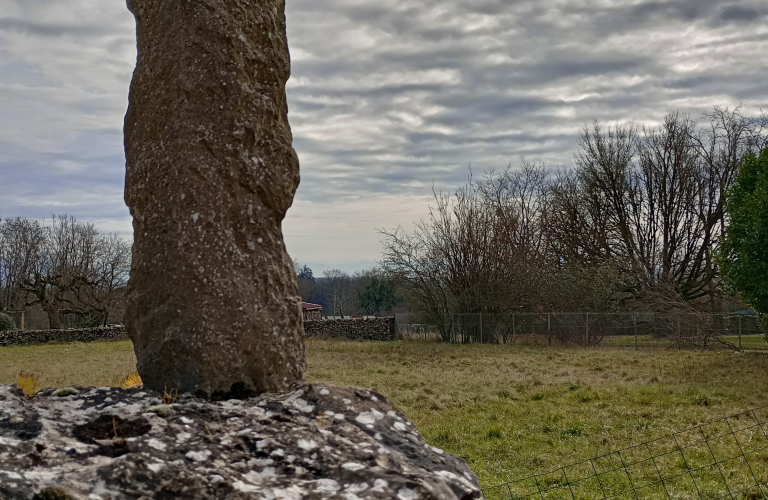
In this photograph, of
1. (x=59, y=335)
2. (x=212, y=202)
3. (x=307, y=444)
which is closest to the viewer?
(x=307, y=444)

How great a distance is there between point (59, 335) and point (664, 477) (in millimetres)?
28770

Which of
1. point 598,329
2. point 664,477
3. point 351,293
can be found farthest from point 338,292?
point 664,477

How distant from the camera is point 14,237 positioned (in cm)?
4634

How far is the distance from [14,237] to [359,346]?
3298 centimetres

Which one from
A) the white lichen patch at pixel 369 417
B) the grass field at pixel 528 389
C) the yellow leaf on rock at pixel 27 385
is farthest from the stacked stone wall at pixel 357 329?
the white lichen patch at pixel 369 417

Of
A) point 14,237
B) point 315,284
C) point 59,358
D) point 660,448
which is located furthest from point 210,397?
point 315,284

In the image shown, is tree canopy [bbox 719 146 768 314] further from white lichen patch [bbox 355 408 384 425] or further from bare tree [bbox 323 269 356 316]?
bare tree [bbox 323 269 356 316]

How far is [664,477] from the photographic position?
6.85 m

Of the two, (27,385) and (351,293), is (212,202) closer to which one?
(27,385)

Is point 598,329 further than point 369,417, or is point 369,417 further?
point 598,329

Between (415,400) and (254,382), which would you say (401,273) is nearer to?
(415,400)

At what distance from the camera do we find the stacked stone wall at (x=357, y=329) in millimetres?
30125

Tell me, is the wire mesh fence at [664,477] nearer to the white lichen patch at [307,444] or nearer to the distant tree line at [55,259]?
the white lichen patch at [307,444]

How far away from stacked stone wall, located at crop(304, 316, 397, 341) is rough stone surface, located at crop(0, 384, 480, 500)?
27.0 meters
